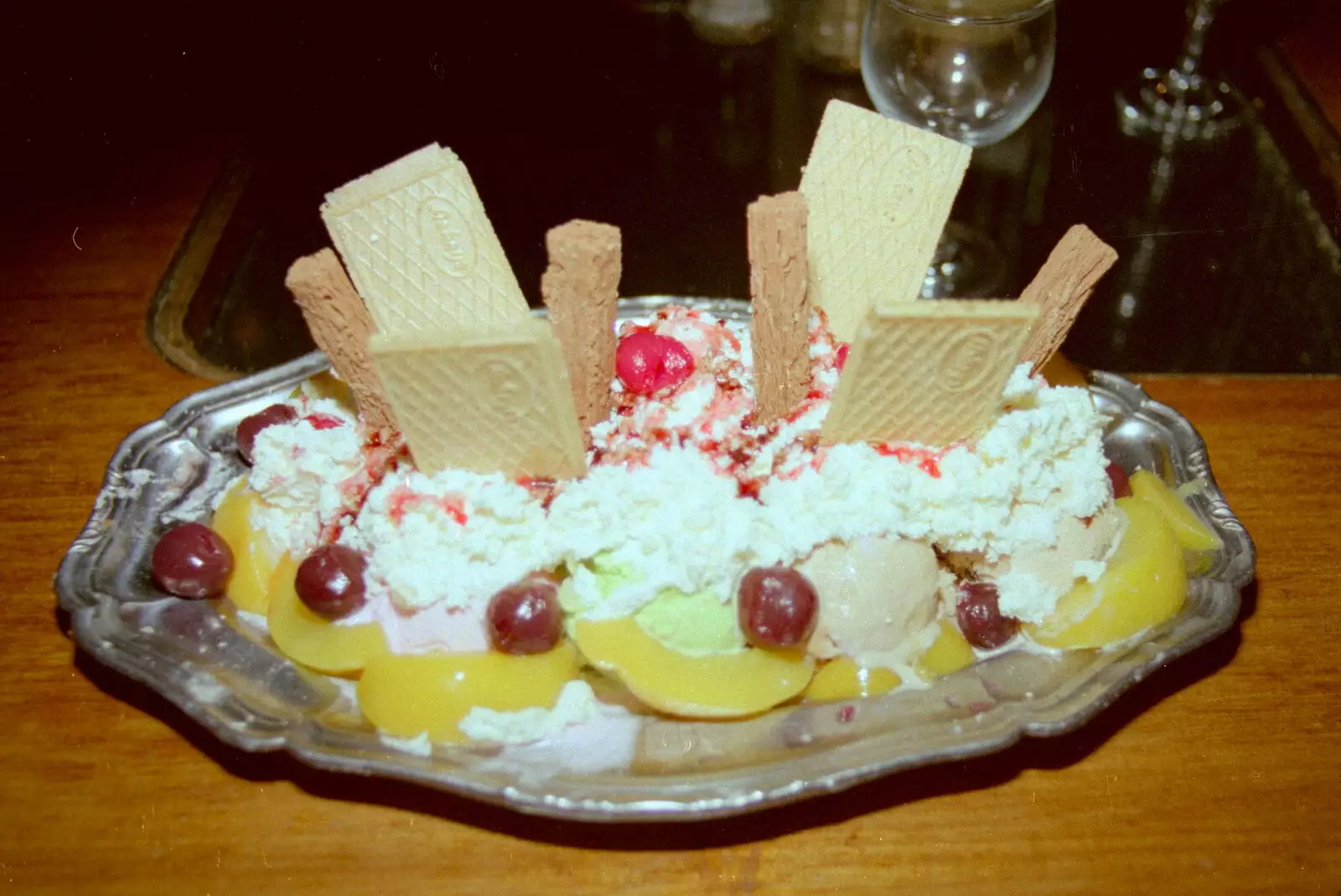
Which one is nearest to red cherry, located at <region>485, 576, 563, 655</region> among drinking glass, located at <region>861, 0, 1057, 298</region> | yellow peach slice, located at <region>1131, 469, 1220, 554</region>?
yellow peach slice, located at <region>1131, 469, 1220, 554</region>

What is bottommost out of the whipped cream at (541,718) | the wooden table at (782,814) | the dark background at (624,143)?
the wooden table at (782,814)

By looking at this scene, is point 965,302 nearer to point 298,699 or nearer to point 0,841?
point 298,699

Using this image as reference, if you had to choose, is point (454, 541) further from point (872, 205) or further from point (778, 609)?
point (872, 205)

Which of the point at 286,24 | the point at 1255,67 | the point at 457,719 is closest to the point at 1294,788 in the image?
the point at 457,719

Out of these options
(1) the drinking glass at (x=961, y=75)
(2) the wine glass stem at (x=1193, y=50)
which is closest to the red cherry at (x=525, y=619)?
(1) the drinking glass at (x=961, y=75)

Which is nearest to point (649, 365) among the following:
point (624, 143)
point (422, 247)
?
point (422, 247)

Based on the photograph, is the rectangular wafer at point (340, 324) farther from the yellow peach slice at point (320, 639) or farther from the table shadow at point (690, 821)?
the table shadow at point (690, 821)

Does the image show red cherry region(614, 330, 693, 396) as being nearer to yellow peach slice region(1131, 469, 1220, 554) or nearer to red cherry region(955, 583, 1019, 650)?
red cherry region(955, 583, 1019, 650)
